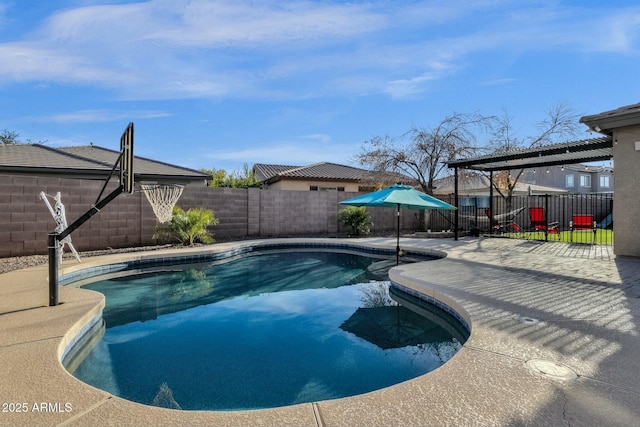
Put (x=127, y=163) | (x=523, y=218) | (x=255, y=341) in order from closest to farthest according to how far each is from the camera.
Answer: (x=255, y=341) < (x=127, y=163) < (x=523, y=218)

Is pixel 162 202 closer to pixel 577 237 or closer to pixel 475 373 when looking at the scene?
pixel 475 373

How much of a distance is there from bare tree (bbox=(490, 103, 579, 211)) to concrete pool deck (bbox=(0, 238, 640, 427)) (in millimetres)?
12490

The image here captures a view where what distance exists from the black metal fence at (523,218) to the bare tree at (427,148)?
192cm

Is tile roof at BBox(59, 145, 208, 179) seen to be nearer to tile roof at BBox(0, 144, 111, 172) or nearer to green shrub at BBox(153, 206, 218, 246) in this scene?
tile roof at BBox(0, 144, 111, 172)

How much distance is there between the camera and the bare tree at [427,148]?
16.2 m

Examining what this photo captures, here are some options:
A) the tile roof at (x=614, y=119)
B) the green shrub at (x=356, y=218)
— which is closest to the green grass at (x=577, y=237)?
the tile roof at (x=614, y=119)

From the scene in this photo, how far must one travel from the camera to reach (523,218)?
1905 cm

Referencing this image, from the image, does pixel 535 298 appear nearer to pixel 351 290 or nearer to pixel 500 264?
pixel 500 264

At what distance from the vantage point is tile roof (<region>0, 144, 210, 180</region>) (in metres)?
12.4

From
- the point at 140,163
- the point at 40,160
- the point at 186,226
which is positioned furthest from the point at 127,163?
the point at 140,163

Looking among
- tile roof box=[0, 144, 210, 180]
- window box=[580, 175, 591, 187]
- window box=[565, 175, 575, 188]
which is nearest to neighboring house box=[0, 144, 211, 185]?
tile roof box=[0, 144, 210, 180]

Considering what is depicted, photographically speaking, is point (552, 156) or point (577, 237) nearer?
point (552, 156)

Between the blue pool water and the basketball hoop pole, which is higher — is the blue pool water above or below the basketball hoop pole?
below

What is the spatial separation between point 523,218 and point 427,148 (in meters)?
7.44
